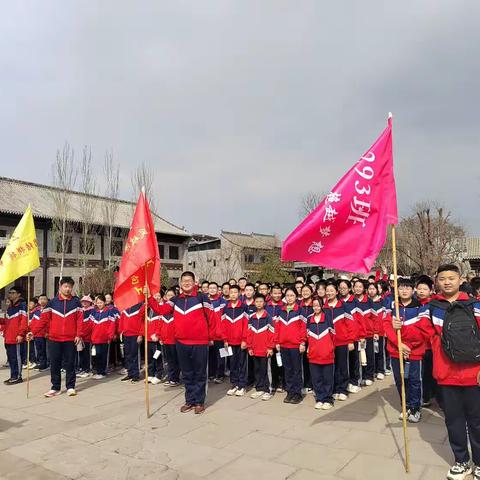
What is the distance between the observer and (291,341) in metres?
6.63

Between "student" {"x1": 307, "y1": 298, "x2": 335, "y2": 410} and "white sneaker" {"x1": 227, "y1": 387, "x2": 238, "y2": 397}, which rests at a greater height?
"student" {"x1": 307, "y1": 298, "x2": 335, "y2": 410}

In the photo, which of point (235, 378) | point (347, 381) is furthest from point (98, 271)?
point (347, 381)

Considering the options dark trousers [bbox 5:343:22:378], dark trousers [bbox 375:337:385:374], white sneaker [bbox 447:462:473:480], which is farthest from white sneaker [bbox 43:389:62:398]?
white sneaker [bbox 447:462:473:480]

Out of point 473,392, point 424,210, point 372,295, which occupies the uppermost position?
point 424,210

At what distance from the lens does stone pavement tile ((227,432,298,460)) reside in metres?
4.62

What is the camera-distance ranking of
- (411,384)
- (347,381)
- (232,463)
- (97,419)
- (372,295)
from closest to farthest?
(232,463) < (411,384) < (97,419) < (347,381) < (372,295)

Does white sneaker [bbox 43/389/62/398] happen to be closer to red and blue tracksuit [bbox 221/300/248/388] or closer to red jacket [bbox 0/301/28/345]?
red jacket [bbox 0/301/28/345]

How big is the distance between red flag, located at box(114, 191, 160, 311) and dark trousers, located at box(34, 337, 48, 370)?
4805 millimetres

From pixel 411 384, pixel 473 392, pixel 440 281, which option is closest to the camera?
pixel 473 392

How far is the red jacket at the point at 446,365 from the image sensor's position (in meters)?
3.81

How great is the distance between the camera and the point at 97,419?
6.02 m

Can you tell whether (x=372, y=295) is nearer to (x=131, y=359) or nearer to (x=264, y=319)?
(x=264, y=319)

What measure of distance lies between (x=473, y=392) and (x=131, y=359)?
6324 mm

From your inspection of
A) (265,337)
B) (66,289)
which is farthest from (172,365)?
(66,289)
